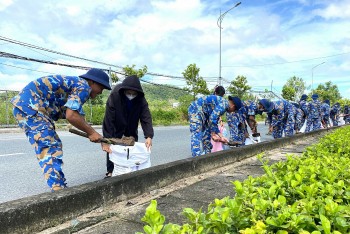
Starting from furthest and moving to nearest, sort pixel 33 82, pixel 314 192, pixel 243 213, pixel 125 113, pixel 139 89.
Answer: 1. pixel 125 113
2. pixel 139 89
3. pixel 33 82
4. pixel 314 192
5. pixel 243 213

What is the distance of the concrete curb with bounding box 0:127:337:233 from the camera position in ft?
6.60

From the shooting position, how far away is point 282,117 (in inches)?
342

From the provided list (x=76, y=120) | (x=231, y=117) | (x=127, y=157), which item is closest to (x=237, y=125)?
(x=231, y=117)

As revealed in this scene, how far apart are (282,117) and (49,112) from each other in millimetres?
6929

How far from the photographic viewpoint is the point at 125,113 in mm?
4332

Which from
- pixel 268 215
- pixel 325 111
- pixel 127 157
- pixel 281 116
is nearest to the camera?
pixel 268 215

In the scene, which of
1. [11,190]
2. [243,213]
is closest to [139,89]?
[11,190]

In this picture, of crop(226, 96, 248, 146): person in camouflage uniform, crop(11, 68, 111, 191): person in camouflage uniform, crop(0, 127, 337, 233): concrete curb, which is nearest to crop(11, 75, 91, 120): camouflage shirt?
crop(11, 68, 111, 191): person in camouflage uniform

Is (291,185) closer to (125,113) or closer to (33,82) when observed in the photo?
(33,82)

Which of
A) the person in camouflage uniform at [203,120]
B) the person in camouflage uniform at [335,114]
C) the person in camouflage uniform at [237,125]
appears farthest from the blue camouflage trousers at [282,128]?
the person in camouflage uniform at [335,114]

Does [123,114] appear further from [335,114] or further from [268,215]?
[335,114]

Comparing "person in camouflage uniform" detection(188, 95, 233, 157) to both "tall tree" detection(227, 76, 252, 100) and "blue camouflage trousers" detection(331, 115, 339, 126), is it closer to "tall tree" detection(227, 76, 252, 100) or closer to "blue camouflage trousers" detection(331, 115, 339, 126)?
"blue camouflage trousers" detection(331, 115, 339, 126)

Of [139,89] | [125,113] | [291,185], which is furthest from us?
[125,113]

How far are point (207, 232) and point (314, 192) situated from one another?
→ 0.73m
